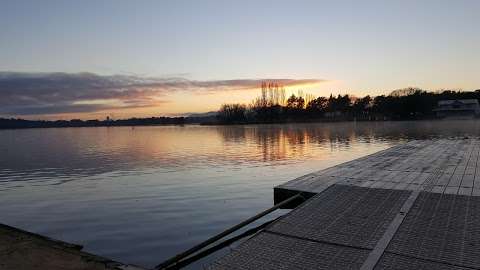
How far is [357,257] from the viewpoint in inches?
234

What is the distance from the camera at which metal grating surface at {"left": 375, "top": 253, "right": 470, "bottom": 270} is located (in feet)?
18.1

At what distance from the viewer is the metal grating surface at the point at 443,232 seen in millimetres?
5926

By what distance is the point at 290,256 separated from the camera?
6117 millimetres

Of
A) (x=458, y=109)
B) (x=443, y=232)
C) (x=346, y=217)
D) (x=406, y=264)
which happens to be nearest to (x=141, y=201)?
(x=346, y=217)

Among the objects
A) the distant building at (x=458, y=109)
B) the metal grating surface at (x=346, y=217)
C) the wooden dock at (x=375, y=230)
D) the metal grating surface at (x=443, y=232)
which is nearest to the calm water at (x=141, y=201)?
the metal grating surface at (x=346, y=217)

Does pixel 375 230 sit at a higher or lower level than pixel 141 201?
higher

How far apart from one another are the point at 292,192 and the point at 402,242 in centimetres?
499

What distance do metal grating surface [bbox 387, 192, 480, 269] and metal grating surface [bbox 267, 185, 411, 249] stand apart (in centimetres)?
39

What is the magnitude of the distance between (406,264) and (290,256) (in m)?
1.63

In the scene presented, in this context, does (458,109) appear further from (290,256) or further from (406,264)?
(290,256)

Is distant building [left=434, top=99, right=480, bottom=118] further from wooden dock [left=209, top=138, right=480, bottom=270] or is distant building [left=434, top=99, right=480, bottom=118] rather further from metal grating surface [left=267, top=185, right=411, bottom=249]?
metal grating surface [left=267, top=185, right=411, bottom=249]

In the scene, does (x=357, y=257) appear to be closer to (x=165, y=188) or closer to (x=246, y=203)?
(x=246, y=203)

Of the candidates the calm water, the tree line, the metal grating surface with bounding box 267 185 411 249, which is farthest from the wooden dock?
the tree line

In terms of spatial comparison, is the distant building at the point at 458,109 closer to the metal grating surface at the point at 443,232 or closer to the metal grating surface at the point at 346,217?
the metal grating surface at the point at 346,217
